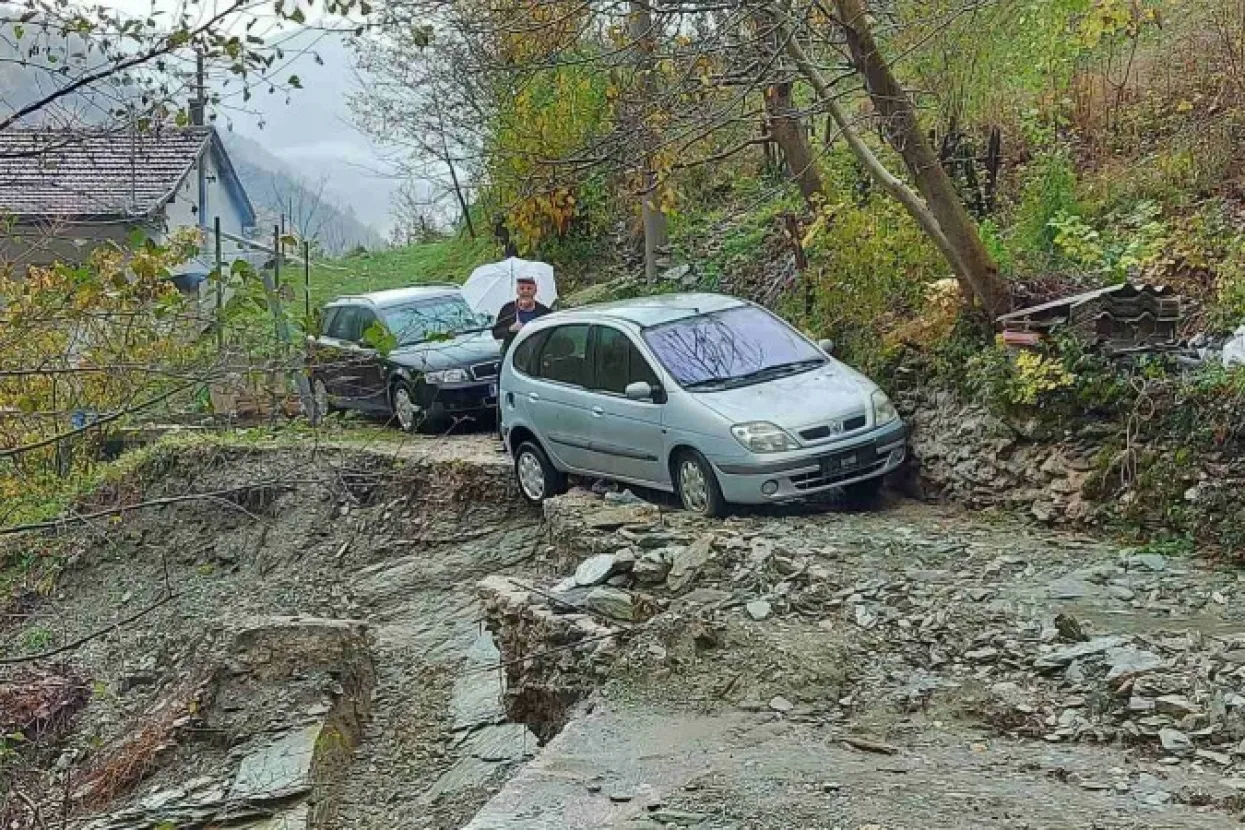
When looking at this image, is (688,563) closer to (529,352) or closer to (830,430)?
(830,430)

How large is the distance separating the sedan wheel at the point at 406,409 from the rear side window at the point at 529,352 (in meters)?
4.03

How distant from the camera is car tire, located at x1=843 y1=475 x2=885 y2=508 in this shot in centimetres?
1098

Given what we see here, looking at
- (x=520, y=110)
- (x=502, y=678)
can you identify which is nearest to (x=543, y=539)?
(x=502, y=678)

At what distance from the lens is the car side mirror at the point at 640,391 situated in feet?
35.5

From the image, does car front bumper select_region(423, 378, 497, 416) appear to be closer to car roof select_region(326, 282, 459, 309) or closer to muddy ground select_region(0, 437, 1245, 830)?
car roof select_region(326, 282, 459, 309)

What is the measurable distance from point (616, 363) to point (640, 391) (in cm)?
68

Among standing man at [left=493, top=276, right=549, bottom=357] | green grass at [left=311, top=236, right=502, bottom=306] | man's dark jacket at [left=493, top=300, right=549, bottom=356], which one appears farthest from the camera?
green grass at [left=311, top=236, right=502, bottom=306]

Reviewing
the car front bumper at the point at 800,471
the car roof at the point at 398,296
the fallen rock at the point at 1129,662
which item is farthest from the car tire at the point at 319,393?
the fallen rock at the point at 1129,662

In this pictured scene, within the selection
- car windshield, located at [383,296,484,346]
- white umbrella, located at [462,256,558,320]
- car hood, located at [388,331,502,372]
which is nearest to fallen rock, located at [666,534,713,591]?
car hood, located at [388,331,502,372]

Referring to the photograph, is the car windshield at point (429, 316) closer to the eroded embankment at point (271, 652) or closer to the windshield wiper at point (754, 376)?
the eroded embankment at point (271, 652)

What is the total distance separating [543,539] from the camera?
12570 millimetres

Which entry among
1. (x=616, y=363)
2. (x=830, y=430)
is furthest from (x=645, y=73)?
(x=830, y=430)

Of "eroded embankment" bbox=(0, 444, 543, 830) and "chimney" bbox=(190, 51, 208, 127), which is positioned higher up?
"chimney" bbox=(190, 51, 208, 127)

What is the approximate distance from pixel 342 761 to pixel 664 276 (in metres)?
10.1
